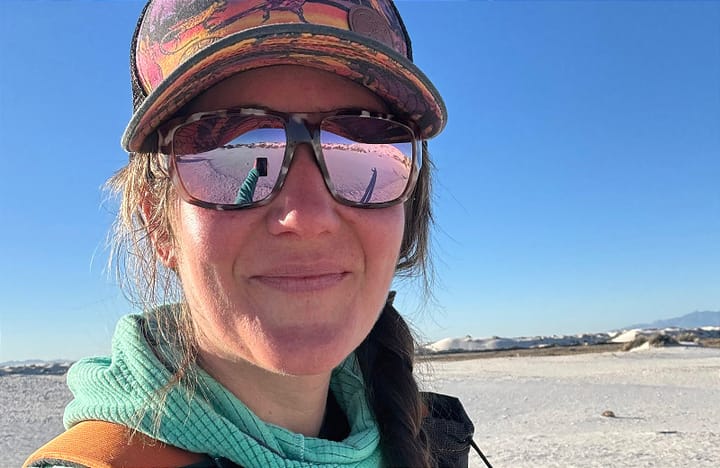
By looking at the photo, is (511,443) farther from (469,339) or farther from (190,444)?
(469,339)

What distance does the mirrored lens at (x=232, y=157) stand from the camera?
1.37 metres

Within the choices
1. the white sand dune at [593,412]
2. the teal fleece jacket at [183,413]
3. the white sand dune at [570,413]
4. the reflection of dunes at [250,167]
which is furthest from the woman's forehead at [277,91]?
the white sand dune at [593,412]

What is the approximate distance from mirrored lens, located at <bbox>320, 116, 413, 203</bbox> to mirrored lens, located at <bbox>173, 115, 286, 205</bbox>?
5.3 inches

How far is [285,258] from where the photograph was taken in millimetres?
1352

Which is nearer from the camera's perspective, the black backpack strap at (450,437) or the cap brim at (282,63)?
the cap brim at (282,63)

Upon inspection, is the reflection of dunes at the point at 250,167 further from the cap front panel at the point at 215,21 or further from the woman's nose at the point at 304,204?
the cap front panel at the point at 215,21

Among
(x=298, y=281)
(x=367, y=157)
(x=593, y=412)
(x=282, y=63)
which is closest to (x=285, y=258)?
(x=298, y=281)

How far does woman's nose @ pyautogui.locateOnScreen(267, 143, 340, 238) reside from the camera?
4.40 ft

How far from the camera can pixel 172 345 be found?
5.29ft

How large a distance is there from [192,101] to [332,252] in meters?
0.52

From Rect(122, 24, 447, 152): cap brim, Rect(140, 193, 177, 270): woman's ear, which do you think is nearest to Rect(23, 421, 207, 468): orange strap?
Rect(140, 193, 177, 270): woman's ear

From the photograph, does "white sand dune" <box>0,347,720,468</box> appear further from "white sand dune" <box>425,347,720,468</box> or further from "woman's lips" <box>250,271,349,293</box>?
"woman's lips" <box>250,271,349,293</box>

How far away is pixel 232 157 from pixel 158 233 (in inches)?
15.4

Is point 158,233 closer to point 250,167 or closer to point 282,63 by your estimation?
point 250,167
